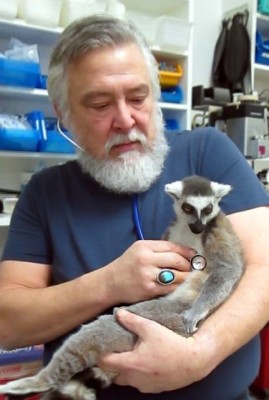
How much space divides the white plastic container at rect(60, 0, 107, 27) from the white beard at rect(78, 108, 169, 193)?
1.32 metres

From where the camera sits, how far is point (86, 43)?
1.11 m

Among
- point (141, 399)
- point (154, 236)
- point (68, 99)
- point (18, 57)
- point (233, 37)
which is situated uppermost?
point (233, 37)

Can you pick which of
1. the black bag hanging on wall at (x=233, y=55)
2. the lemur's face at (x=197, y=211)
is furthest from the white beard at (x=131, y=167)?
the black bag hanging on wall at (x=233, y=55)

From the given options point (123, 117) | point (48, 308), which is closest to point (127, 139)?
point (123, 117)

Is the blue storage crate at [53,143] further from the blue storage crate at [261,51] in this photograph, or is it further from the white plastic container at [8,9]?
the blue storage crate at [261,51]

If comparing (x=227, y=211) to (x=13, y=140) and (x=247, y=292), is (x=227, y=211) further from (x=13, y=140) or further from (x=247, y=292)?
(x=13, y=140)

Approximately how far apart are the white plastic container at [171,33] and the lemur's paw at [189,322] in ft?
6.33

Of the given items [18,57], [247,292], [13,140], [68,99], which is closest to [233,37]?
[18,57]

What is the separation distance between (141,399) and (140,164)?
1.82 ft

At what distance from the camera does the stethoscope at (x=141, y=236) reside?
105 cm

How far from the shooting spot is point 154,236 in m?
1.13

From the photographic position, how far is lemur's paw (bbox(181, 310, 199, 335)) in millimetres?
910

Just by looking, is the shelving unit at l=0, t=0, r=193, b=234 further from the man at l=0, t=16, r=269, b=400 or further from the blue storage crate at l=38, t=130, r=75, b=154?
the man at l=0, t=16, r=269, b=400

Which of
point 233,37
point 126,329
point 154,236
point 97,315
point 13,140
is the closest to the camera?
point 126,329
